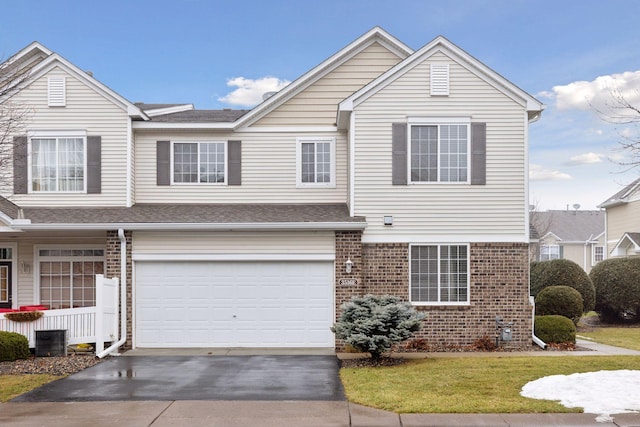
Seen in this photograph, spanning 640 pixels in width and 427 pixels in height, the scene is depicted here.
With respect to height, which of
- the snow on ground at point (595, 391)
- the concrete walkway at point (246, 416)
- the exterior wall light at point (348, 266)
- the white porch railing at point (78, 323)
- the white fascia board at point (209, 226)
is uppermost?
the white fascia board at point (209, 226)

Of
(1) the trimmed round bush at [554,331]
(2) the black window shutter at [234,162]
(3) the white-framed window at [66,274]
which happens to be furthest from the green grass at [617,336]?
(3) the white-framed window at [66,274]

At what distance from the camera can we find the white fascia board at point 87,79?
17297 mm

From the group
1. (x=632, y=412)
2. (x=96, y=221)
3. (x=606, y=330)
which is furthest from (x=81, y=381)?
(x=606, y=330)

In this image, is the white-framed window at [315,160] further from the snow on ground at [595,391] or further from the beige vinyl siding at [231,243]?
the snow on ground at [595,391]

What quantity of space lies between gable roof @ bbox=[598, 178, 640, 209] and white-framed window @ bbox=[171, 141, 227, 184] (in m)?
22.8

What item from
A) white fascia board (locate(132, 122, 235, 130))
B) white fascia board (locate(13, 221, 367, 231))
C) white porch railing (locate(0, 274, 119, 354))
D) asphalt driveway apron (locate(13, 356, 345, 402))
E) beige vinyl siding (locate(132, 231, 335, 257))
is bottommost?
asphalt driveway apron (locate(13, 356, 345, 402))

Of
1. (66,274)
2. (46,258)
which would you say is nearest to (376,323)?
(66,274)

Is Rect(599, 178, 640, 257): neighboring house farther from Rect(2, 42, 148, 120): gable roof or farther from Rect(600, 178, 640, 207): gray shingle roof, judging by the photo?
Rect(2, 42, 148, 120): gable roof

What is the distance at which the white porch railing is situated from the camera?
15.0 meters

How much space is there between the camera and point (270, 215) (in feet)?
54.5

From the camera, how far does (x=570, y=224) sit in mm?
49594

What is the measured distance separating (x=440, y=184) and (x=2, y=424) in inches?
438

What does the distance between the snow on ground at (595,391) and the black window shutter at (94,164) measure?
1216 cm

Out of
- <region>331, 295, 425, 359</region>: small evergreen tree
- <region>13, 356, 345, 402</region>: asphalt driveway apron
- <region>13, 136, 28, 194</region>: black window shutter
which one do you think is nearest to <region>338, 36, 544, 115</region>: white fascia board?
<region>331, 295, 425, 359</region>: small evergreen tree
